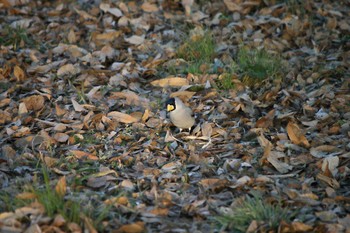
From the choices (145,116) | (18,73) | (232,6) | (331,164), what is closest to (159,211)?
(331,164)

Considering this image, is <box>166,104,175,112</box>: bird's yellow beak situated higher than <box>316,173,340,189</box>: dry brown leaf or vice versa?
<box>166,104,175,112</box>: bird's yellow beak

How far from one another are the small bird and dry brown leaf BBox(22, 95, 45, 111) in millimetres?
1231

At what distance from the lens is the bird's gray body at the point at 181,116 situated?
4621mm

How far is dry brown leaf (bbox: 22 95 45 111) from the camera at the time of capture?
16.5 feet

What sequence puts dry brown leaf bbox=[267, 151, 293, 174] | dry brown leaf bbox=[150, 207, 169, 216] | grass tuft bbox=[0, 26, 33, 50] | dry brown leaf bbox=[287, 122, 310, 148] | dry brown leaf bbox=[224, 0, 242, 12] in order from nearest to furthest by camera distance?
1. dry brown leaf bbox=[150, 207, 169, 216]
2. dry brown leaf bbox=[267, 151, 293, 174]
3. dry brown leaf bbox=[287, 122, 310, 148]
4. grass tuft bbox=[0, 26, 33, 50]
5. dry brown leaf bbox=[224, 0, 242, 12]

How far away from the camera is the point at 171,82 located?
17.8 ft

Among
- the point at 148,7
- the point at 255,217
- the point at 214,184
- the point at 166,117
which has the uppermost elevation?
the point at 148,7

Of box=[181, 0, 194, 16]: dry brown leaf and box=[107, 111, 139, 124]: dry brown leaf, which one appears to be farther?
box=[181, 0, 194, 16]: dry brown leaf

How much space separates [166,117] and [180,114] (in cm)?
41

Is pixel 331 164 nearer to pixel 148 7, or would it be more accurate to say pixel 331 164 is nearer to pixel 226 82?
pixel 226 82

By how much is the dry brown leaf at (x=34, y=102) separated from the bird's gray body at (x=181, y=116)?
4.09 ft

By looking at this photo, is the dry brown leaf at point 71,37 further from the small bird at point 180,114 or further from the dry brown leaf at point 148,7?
the small bird at point 180,114

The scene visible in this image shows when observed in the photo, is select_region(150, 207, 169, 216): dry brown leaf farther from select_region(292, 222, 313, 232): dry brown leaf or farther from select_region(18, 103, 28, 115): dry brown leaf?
select_region(18, 103, 28, 115): dry brown leaf

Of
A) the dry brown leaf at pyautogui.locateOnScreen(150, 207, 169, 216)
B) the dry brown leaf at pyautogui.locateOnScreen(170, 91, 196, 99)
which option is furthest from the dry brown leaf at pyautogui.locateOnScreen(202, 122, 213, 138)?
the dry brown leaf at pyautogui.locateOnScreen(150, 207, 169, 216)
